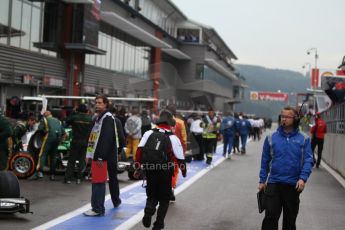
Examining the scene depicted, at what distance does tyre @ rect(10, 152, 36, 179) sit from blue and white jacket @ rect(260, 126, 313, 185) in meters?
8.12

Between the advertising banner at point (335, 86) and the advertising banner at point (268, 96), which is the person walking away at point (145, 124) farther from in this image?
the advertising banner at point (268, 96)

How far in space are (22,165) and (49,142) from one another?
799mm

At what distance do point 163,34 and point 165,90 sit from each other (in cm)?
604

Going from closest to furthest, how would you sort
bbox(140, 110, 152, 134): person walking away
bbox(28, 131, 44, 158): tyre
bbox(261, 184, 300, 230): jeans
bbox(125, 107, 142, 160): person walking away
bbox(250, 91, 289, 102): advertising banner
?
bbox(261, 184, 300, 230): jeans → bbox(28, 131, 44, 158): tyre → bbox(125, 107, 142, 160): person walking away → bbox(140, 110, 152, 134): person walking away → bbox(250, 91, 289, 102): advertising banner

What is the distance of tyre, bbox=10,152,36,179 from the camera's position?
14336 mm

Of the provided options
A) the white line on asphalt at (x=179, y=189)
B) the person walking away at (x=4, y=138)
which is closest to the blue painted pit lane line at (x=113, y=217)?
the white line on asphalt at (x=179, y=189)

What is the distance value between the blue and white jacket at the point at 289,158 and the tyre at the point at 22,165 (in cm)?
812

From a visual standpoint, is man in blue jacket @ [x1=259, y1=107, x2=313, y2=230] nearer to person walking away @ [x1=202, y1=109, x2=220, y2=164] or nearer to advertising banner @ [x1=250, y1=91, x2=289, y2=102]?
person walking away @ [x1=202, y1=109, x2=220, y2=164]

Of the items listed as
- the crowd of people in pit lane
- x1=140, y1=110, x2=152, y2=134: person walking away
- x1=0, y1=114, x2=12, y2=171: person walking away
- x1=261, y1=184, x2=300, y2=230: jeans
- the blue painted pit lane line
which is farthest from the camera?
x1=140, y1=110, x2=152, y2=134: person walking away

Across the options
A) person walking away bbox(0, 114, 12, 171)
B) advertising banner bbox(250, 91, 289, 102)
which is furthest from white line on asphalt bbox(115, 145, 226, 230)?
advertising banner bbox(250, 91, 289, 102)

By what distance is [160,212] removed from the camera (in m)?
8.28

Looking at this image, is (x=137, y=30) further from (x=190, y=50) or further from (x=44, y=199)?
(x=44, y=199)

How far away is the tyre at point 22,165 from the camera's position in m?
14.3

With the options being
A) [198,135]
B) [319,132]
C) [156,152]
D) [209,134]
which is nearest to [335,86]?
[319,132]
